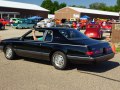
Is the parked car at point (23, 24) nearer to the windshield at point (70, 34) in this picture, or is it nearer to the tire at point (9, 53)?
the tire at point (9, 53)

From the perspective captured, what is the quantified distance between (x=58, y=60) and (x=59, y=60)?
46 millimetres

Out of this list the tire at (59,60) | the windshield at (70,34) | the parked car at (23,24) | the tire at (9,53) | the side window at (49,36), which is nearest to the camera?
the tire at (59,60)

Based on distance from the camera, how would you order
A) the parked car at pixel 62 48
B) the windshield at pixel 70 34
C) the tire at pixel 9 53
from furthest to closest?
1. the tire at pixel 9 53
2. the windshield at pixel 70 34
3. the parked car at pixel 62 48

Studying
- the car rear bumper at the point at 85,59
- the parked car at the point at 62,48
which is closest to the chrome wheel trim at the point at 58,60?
the parked car at the point at 62,48

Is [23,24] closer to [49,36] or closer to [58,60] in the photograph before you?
[49,36]

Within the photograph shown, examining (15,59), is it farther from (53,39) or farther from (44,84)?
(44,84)

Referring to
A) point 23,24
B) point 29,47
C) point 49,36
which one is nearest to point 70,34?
point 49,36

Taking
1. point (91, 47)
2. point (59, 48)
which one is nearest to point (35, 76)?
point (59, 48)

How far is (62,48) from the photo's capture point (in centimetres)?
881

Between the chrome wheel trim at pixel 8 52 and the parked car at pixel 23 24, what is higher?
the chrome wheel trim at pixel 8 52

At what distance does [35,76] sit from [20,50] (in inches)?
101

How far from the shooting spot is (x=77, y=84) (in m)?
7.09

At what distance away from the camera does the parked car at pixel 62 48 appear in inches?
329

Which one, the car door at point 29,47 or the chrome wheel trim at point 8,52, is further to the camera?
the chrome wheel trim at point 8,52
